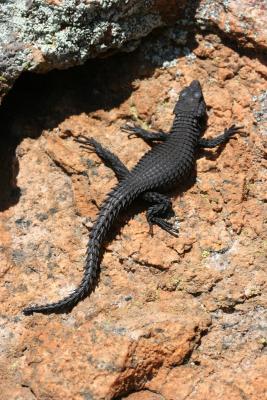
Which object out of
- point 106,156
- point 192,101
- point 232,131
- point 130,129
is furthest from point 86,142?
point 232,131

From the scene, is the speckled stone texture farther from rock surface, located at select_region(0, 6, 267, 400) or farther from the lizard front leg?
the lizard front leg

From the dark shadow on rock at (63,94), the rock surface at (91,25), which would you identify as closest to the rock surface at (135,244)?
the dark shadow on rock at (63,94)

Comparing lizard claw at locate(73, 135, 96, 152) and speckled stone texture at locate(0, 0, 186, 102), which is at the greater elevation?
speckled stone texture at locate(0, 0, 186, 102)

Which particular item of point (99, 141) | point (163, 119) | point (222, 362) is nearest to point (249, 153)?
point (163, 119)

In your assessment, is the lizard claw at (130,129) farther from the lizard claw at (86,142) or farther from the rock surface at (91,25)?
the rock surface at (91,25)

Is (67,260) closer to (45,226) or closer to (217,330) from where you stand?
(45,226)

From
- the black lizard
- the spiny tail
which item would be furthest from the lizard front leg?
the spiny tail
